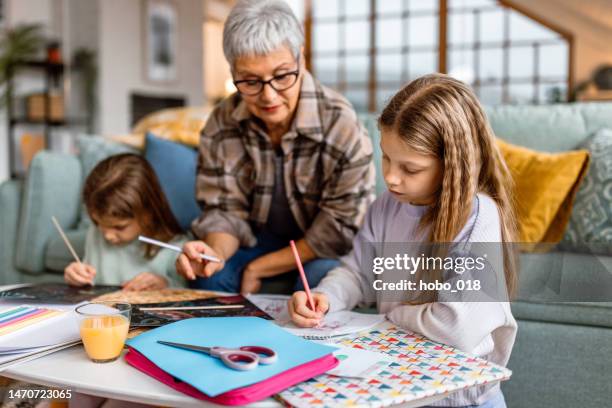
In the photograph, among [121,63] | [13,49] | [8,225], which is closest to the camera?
[8,225]

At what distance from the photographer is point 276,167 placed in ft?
5.49

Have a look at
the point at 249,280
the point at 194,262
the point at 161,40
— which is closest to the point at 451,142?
the point at 194,262

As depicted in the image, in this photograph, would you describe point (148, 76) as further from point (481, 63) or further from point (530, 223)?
point (530, 223)

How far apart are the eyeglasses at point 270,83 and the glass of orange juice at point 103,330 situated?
2.33 feet

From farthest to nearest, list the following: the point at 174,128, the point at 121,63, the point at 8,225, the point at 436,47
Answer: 1. the point at 436,47
2. the point at 121,63
3. the point at 174,128
4. the point at 8,225

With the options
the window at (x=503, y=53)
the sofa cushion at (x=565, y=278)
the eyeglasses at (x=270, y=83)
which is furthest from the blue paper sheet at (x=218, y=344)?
the window at (x=503, y=53)

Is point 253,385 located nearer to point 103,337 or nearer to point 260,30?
point 103,337

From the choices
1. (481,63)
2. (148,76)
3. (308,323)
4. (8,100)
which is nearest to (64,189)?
(308,323)

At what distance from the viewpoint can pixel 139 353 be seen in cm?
86

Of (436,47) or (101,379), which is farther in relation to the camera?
(436,47)

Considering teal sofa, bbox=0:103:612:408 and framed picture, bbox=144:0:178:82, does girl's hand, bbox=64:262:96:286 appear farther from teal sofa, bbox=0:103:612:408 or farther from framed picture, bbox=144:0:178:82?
framed picture, bbox=144:0:178:82

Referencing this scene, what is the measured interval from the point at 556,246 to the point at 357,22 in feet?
18.9

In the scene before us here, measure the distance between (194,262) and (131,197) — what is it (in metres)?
0.35

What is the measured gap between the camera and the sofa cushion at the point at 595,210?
1765mm
